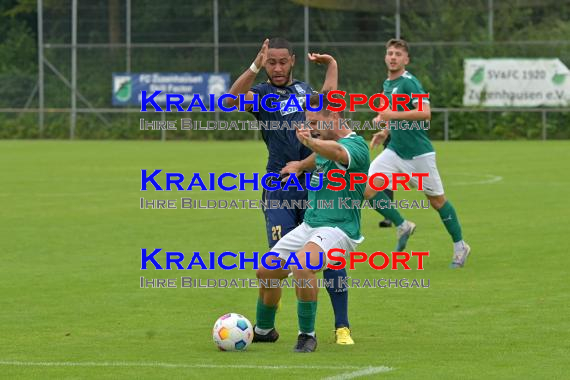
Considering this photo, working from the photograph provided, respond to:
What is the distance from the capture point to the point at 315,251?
9.35m

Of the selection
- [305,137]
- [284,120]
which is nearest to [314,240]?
[305,137]

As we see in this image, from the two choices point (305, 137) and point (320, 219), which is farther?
point (320, 219)

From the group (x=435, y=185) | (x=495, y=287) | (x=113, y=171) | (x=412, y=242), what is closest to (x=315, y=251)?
(x=495, y=287)

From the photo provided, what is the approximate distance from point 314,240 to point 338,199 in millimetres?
348

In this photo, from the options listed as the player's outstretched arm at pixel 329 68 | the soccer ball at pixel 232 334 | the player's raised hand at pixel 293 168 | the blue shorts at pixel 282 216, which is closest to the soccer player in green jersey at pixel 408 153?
the player's outstretched arm at pixel 329 68

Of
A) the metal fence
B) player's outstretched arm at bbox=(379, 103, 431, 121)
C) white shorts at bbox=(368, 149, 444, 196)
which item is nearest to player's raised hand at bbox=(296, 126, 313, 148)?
player's outstretched arm at bbox=(379, 103, 431, 121)

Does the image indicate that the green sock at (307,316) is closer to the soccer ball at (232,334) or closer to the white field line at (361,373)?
the soccer ball at (232,334)

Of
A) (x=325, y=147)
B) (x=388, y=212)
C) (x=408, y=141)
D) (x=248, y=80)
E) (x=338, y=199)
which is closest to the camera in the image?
(x=325, y=147)

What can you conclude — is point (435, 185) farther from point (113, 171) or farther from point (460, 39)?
point (460, 39)

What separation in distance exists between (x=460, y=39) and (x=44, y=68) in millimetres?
14466

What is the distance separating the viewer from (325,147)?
909 centimetres

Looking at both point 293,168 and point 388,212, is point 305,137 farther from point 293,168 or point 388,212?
point 388,212

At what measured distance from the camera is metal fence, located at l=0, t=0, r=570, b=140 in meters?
44.8

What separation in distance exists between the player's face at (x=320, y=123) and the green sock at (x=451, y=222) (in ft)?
18.2
